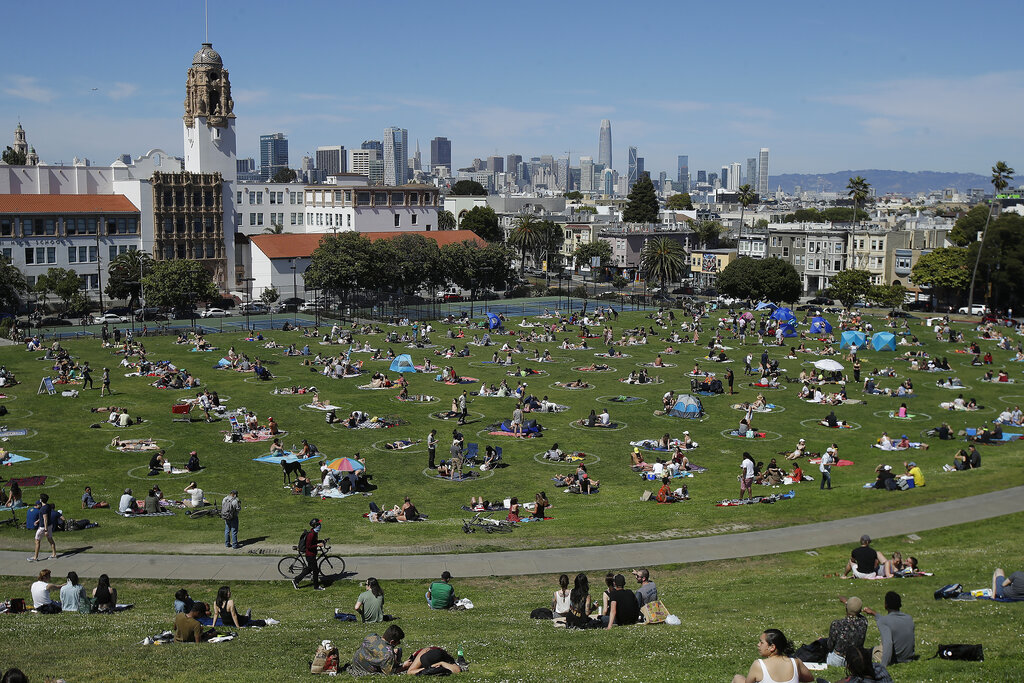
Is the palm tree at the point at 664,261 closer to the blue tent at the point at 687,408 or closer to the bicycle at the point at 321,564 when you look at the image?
the blue tent at the point at 687,408

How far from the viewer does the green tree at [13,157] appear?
17026cm

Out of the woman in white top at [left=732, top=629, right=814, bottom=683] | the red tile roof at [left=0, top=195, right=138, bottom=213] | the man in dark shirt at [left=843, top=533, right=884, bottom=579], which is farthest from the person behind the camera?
the red tile roof at [left=0, top=195, right=138, bottom=213]

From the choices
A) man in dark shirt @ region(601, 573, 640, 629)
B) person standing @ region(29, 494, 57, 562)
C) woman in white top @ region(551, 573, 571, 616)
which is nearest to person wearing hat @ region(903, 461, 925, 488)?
man in dark shirt @ region(601, 573, 640, 629)

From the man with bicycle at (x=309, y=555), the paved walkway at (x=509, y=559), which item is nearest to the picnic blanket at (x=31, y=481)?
the paved walkway at (x=509, y=559)

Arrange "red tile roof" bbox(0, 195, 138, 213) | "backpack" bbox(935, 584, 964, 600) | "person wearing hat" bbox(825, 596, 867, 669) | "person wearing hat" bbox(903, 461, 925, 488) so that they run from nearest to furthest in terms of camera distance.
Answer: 1. "person wearing hat" bbox(825, 596, 867, 669)
2. "backpack" bbox(935, 584, 964, 600)
3. "person wearing hat" bbox(903, 461, 925, 488)
4. "red tile roof" bbox(0, 195, 138, 213)

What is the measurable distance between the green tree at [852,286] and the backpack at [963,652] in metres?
97.4

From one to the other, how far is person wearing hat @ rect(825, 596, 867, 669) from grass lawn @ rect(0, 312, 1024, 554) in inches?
463

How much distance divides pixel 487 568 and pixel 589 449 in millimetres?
15502

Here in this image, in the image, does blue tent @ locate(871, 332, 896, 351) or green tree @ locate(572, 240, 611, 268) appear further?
green tree @ locate(572, 240, 611, 268)

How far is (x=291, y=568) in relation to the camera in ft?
77.4

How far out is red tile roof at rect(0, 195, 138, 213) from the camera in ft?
316

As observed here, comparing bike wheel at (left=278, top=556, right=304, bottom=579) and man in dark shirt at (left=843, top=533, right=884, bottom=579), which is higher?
man in dark shirt at (left=843, top=533, right=884, bottom=579)

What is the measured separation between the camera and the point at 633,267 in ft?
504

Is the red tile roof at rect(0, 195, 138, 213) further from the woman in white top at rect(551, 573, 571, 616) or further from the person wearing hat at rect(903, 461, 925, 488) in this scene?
the woman in white top at rect(551, 573, 571, 616)
